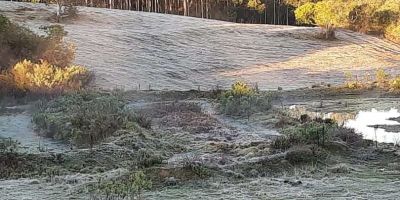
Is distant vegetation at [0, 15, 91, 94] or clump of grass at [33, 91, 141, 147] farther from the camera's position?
distant vegetation at [0, 15, 91, 94]

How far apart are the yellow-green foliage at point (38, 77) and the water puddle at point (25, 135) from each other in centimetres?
437

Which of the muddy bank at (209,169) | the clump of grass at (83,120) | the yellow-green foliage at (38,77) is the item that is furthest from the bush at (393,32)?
the clump of grass at (83,120)

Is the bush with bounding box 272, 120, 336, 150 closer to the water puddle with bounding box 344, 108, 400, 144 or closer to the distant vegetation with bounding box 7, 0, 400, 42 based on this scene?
the water puddle with bounding box 344, 108, 400, 144

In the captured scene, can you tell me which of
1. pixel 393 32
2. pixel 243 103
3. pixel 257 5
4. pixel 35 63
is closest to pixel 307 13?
pixel 393 32

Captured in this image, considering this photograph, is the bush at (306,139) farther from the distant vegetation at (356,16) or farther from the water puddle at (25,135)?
the distant vegetation at (356,16)

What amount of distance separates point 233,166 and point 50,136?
670 cm

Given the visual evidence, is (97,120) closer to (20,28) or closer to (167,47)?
(20,28)

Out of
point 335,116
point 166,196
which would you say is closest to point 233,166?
point 166,196

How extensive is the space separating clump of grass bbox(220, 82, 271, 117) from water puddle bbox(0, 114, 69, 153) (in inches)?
298

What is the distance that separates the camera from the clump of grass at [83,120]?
1636 cm

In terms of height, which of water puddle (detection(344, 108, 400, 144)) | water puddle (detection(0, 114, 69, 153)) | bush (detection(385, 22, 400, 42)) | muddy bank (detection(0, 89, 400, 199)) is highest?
bush (detection(385, 22, 400, 42))

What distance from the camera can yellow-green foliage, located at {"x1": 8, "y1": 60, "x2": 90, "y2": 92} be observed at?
84.2ft

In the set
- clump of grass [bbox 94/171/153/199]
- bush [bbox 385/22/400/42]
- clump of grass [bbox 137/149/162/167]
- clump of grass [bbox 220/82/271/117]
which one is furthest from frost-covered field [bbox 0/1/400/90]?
clump of grass [bbox 94/171/153/199]

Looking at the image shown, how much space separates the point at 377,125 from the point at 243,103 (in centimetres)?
549
